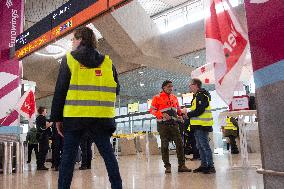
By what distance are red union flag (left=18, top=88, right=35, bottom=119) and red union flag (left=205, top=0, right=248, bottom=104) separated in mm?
5482

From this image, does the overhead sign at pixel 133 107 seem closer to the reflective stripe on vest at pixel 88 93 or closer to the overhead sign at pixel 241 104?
the overhead sign at pixel 241 104

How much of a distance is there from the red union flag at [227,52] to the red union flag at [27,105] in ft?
18.0

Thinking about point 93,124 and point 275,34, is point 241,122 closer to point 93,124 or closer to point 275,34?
point 93,124

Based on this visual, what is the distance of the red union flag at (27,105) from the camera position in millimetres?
6613

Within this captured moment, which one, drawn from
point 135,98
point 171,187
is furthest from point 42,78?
point 135,98

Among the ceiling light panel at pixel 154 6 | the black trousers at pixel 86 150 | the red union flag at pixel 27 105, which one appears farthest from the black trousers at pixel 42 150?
the ceiling light panel at pixel 154 6

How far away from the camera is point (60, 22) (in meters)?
6.40

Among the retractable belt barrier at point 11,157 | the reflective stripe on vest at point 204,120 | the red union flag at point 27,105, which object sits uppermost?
the red union flag at point 27,105

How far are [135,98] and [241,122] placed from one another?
23282mm

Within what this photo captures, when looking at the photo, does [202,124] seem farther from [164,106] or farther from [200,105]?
[164,106]

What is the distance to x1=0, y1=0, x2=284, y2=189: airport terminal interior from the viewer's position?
126 cm

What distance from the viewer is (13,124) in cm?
664

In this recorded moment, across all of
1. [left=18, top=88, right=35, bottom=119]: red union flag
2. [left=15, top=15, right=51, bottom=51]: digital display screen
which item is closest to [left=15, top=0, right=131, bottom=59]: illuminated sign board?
[left=15, top=15, right=51, bottom=51]: digital display screen

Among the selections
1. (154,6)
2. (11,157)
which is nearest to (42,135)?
(11,157)
